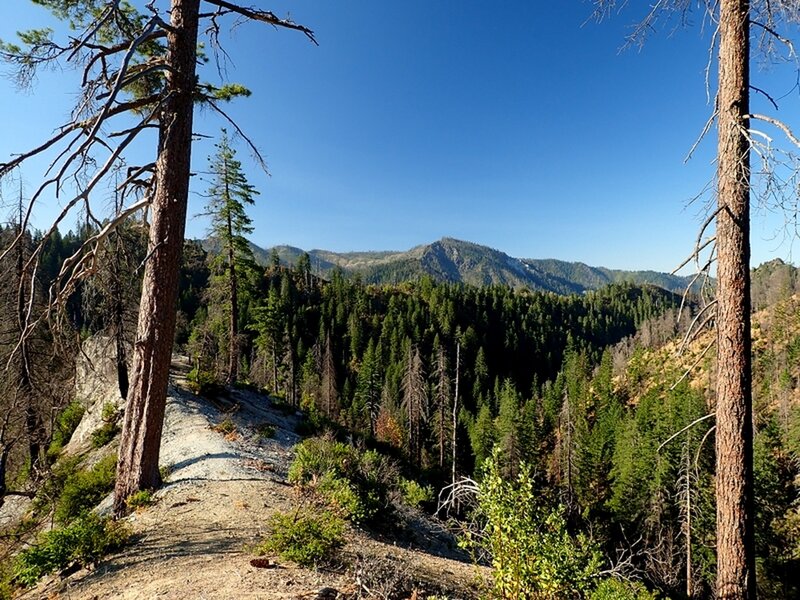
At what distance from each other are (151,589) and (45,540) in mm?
1523

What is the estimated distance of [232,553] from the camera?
4.50 metres

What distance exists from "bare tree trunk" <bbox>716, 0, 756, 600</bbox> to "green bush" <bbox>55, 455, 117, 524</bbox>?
362 inches

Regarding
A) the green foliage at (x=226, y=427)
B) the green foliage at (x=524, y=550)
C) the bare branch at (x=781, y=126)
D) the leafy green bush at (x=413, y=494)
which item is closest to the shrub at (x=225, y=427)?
the green foliage at (x=226, y=427)

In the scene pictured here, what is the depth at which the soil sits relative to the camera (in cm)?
374

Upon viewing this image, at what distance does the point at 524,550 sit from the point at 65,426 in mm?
16117

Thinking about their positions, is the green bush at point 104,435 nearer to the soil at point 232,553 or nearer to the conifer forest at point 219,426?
the conifer forest at point 219,426

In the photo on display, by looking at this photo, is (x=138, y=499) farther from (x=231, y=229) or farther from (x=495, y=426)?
(x=495, y=426)

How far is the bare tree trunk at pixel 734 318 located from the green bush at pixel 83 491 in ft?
30.1

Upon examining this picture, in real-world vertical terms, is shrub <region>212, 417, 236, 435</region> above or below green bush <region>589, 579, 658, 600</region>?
below

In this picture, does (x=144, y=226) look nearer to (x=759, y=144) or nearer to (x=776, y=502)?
(x=759, y=144)

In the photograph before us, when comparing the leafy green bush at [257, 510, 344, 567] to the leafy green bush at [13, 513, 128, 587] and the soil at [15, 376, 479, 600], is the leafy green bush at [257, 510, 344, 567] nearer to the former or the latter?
the soil at [15, 376, 479, 600]

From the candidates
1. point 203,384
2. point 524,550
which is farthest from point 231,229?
point 524,550

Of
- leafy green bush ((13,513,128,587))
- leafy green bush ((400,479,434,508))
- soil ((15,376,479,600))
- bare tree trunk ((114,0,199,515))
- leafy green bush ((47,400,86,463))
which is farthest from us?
leafy green bush ((47,400,86,463))

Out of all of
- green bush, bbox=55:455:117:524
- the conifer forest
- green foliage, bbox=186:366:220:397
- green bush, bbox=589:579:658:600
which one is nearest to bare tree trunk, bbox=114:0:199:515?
the conifer forest
